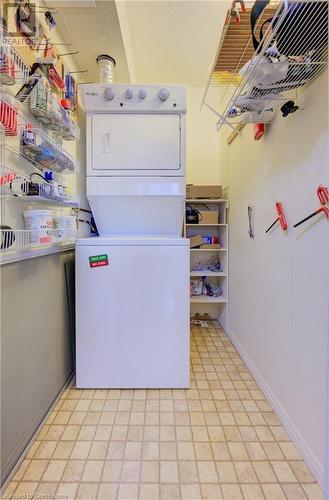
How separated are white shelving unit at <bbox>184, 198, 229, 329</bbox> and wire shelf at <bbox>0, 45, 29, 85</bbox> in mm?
1955

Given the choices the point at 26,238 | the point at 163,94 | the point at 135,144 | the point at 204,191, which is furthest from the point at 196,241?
the point at 26,238

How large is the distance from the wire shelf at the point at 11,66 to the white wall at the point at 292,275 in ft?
4.10

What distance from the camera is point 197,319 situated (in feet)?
10.1

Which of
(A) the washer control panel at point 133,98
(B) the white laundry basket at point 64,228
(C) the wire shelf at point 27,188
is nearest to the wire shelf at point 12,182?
(C) the wire shelf at point 27,188

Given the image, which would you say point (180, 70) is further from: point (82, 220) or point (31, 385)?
point (31, 385)

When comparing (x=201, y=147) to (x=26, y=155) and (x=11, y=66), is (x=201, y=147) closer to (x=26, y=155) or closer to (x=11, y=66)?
(x=26, y=155)

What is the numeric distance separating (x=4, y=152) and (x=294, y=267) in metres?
1.44

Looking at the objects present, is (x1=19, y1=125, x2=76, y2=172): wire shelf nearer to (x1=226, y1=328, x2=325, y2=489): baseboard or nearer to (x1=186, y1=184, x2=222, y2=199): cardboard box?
(x1=186, y1=184, x2=222, y2=199): cardboard box

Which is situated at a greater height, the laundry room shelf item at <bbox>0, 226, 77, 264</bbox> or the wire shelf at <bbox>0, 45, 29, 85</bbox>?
the wire shelf at <bbox>0, 45, 29, 85</bbox>

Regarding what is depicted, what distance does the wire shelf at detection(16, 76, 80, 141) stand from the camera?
117 centimetres

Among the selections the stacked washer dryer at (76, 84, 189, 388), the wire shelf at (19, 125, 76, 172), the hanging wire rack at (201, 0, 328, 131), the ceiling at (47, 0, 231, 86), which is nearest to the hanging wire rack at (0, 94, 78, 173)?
the wire shelf at (19, 125, 76, 172)

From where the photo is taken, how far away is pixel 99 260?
1.72 metres

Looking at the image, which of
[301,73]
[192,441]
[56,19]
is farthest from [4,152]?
[192,441]

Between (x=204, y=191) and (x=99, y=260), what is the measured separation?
1.57 metres
